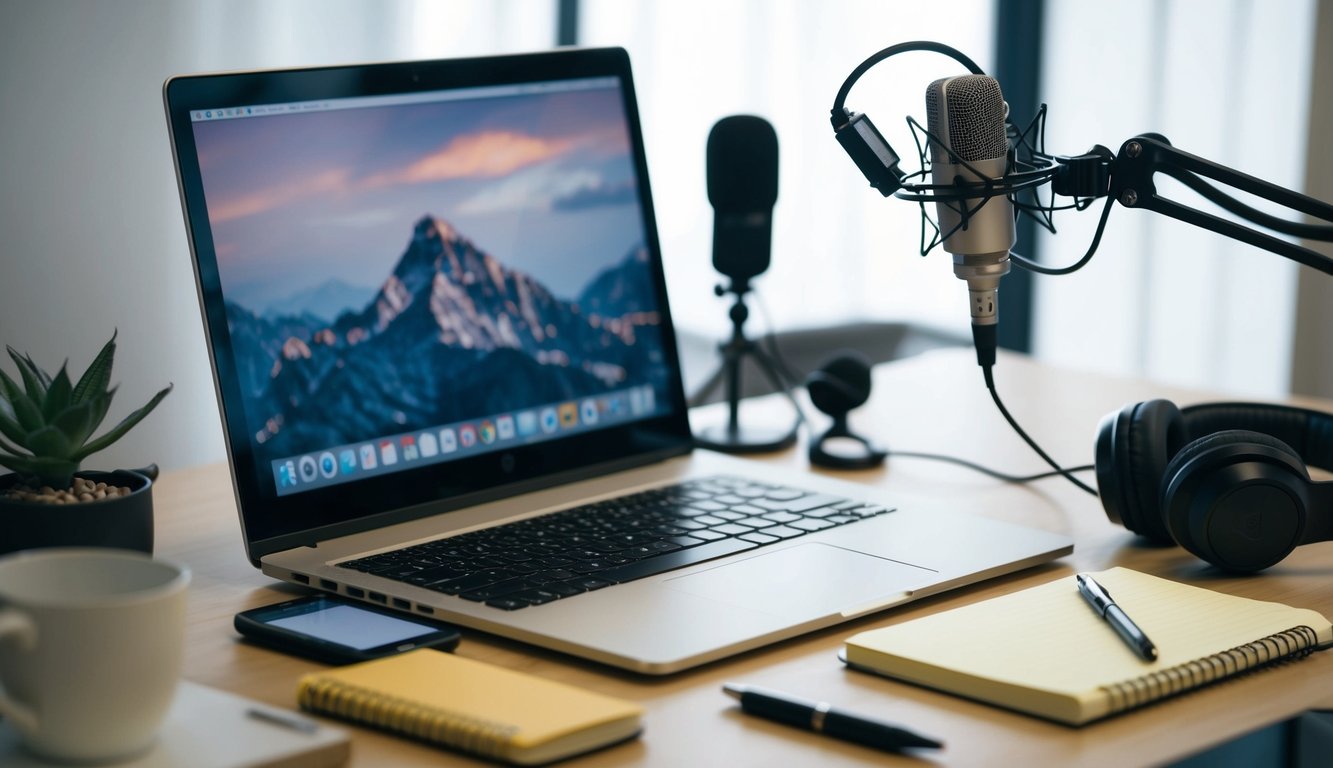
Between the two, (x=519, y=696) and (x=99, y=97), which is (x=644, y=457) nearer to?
(x=519, y=696)

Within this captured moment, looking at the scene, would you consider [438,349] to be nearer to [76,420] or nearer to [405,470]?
[405,470]

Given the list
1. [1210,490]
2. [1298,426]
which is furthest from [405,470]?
[1298,426]

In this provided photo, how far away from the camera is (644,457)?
48.2 inches

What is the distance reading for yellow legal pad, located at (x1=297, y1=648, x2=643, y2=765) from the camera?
2.15 ft

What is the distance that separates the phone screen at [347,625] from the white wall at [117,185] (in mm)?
784

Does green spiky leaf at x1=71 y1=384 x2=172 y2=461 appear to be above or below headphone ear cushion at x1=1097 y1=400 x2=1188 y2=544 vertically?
above

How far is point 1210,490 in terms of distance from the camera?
91cm

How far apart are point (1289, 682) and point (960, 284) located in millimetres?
2262

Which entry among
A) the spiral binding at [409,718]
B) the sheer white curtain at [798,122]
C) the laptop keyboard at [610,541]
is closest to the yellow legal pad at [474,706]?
the spiral binding at [409,718]

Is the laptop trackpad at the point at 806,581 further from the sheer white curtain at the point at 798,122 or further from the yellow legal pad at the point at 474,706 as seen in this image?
the sheer white curtain at the point at 798,122

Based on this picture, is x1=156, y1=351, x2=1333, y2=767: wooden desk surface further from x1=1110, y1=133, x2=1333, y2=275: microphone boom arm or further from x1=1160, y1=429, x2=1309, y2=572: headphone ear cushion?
x1=1110, y1=133, x2=1333, y2=275: microphone boom arm

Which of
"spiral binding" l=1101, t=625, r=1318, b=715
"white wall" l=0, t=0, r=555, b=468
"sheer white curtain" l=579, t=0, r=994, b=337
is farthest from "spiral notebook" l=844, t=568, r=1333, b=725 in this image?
"sheer white curtain" l=579, t=0, r=994, b=337

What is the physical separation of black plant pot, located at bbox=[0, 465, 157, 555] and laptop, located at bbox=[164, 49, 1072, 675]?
84 mm

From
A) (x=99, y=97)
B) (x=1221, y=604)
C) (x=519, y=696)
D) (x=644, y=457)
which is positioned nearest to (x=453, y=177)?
(x=644, y=457)
